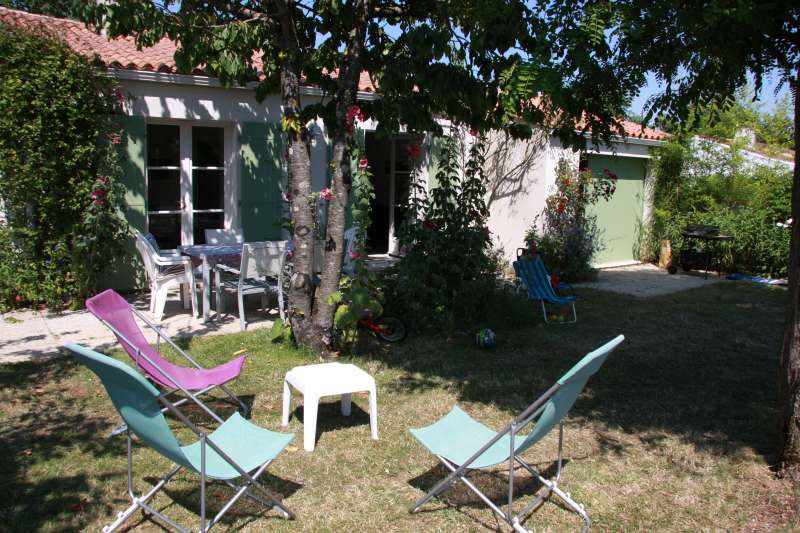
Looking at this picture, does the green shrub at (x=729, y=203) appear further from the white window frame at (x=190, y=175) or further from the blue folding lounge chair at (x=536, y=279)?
the white window frame at (x=190, y=175)

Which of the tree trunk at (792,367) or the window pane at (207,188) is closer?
the tree trunk at (792,367)

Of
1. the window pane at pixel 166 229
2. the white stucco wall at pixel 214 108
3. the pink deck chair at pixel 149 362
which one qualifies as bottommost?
the pink deck chair at pixel 149 362

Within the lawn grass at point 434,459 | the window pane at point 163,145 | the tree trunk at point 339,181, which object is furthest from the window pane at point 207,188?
the tree trunk at point 339,181

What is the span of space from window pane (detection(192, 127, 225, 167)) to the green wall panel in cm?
36

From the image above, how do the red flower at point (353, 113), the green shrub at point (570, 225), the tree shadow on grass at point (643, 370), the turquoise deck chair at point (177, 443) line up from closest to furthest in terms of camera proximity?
the turquoise deck chair at point (177, 443), the tree shadow on grass at point (643, 370), the red flower at point (353, 113), the green shrub at point (570, 225)

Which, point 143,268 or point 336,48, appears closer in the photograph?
point 336,48

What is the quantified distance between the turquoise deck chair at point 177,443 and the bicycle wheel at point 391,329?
3132 millimetres

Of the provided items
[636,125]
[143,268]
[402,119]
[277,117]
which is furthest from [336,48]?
[636,125]

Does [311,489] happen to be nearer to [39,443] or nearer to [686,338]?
[39,443]

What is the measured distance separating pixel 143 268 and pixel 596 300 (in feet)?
20.7

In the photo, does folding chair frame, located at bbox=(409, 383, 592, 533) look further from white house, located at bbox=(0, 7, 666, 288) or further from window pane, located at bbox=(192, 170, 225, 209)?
window pane, located at bbox=(192, 170, 225, 209)

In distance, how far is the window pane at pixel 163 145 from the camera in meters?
9.22

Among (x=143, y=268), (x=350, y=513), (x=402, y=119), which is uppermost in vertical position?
(x=402, y=119)

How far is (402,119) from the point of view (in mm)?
6605
